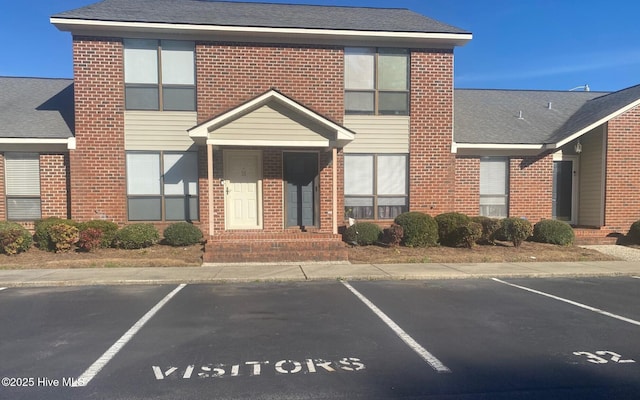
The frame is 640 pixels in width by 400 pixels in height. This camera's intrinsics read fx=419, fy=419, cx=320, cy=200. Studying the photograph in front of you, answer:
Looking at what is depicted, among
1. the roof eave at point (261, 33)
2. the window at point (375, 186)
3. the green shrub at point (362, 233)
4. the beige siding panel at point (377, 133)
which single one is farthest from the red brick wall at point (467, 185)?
the roof eave at point (261, 33)

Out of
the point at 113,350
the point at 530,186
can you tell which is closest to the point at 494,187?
the point at 530,186

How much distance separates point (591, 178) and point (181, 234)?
13166 mm

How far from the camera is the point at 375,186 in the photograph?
41.7 ft

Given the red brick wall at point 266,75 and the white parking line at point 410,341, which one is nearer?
the white parking line at point 410,341

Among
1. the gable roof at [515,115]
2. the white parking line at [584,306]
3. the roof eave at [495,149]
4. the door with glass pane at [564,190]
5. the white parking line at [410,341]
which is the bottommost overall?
the white parking line at [584,306]

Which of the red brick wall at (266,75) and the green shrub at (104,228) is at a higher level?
the red brick wall at (266,75)

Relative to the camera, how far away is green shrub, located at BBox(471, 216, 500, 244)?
1174cm

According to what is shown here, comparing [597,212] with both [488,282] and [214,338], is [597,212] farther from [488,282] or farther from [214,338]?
[214,338]

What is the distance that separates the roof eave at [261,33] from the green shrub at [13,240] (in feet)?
17.9

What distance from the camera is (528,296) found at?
7.10m

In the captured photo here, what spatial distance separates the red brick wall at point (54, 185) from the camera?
38.9ft

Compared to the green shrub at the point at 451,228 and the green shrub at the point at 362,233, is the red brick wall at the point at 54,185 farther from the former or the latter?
the green shrub at the point at 451,228

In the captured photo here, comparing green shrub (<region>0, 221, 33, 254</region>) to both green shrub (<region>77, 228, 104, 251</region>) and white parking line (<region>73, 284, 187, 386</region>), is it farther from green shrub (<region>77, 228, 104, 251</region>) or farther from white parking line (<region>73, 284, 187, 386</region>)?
white parking line (<region>73, 284, 187, 386</region>)

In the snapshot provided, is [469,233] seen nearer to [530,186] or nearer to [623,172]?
[530,186]
